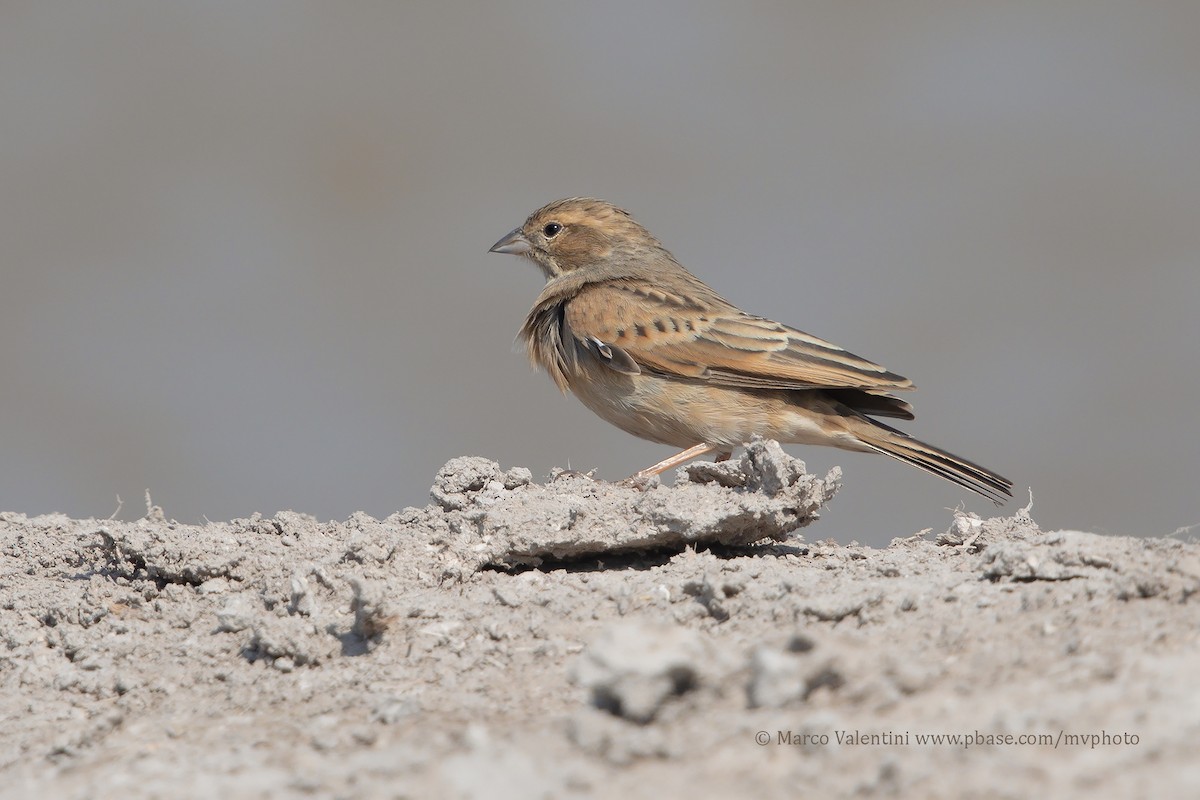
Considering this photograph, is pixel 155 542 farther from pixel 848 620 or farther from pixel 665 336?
pixel 665 336

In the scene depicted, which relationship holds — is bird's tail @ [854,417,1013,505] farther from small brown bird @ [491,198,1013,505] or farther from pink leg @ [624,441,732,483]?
pink leg @ [624,441,732,483]

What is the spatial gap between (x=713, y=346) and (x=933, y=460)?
1.48m

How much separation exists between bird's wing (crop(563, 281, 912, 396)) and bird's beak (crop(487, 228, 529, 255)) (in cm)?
135

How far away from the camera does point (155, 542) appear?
505 centimetres

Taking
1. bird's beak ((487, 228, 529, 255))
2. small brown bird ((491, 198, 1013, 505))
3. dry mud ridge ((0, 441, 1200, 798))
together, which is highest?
bird's beak ((487, 228, 529, 255))

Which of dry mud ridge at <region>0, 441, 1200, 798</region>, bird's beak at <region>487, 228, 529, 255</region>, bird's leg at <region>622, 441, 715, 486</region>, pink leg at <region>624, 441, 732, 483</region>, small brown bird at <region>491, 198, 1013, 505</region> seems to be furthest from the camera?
bird's beak at <region>487, 228, 529, 255</region>

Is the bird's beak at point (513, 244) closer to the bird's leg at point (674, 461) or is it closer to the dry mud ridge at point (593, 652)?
the bird's leg at point (674, 461)

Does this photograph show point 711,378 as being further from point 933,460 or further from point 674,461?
point 933,460

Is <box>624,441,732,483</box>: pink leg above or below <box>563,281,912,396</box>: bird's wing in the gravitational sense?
below

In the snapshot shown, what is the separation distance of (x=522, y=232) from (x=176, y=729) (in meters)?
6.34

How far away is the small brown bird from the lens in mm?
7625

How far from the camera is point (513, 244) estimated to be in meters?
9.62

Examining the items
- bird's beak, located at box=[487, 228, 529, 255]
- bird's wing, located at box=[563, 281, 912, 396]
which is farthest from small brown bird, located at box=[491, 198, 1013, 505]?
bird's beak, located at box=[487, 228, 529, 255]

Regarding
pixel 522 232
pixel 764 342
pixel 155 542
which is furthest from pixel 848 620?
pixel 522 232
